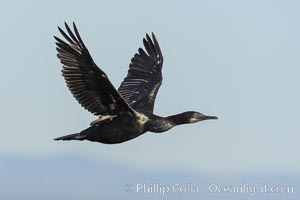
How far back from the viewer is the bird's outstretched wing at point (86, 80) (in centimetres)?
1418

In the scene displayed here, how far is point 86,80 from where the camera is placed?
1459cm

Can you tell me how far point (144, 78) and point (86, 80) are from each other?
3.24 metres

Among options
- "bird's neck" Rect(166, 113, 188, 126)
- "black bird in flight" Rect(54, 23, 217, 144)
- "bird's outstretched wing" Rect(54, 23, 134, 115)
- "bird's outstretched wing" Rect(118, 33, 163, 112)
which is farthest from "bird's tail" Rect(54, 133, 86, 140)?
"bird's outstretched wing" Rect(118, 33, 163, 112)

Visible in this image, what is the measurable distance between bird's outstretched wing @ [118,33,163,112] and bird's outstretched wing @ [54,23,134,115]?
185 centimetres

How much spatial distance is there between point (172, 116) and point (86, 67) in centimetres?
209

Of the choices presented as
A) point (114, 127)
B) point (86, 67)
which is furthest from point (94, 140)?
point (86, 67)

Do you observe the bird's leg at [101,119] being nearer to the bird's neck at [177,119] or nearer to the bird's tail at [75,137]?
the bird's tail at [75,137]

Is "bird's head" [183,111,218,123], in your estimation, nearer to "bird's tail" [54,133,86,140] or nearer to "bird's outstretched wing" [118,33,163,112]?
"bird's outstretched wing" [118,33,163,112]

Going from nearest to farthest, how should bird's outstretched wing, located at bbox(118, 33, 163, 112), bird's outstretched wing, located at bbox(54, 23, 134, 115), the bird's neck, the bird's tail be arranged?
bird's outstretched wing, located at bbox(54, 23, 134, 115)
the bird's tail
the bird's neck
bird's outstretched wing, located at bbox(118, 33, 163, 112)

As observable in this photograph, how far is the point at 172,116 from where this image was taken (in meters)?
15.5

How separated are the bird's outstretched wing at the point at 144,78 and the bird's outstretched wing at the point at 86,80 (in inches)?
72.9

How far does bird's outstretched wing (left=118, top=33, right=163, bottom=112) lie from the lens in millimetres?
16938

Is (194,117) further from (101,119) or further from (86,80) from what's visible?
(86,80)

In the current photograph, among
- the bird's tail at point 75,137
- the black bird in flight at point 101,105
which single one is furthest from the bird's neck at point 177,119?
the bird's tail at point 75,137
